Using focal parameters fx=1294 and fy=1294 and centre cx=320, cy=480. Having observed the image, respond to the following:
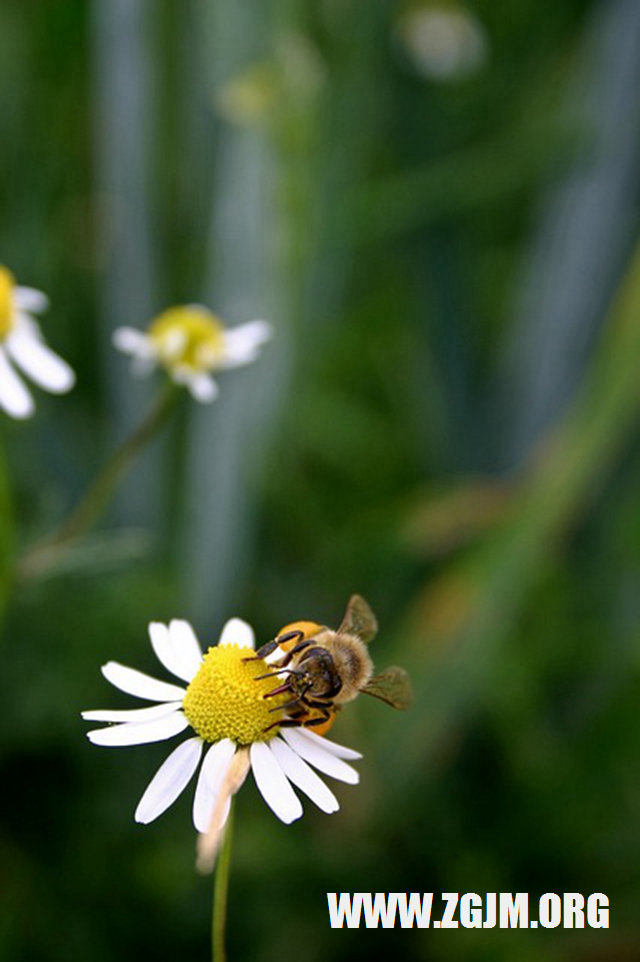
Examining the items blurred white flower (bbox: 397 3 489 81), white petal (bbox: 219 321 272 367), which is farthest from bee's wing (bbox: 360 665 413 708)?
blurred white flower (bbox: 397 3 489 81)

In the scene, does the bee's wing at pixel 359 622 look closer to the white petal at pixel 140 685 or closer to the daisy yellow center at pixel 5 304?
the white petal at pixel 140 685

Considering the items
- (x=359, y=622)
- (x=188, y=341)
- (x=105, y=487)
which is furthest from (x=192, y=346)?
(x=359, y=622)

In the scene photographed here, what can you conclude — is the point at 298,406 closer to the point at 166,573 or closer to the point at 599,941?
the point at 166,573

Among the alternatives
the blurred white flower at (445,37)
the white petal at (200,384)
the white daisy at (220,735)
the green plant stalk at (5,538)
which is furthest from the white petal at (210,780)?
the blurred white flower at (445,37)

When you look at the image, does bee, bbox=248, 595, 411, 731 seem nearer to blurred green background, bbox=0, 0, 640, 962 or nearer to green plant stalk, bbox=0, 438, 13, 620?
green plant stalk, bbox=0, 438, 13, 620

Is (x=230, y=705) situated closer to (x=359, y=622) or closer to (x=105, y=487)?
(x=359, y=622)

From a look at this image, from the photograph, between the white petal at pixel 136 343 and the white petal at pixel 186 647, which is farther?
the white petal at pixel 136 343
